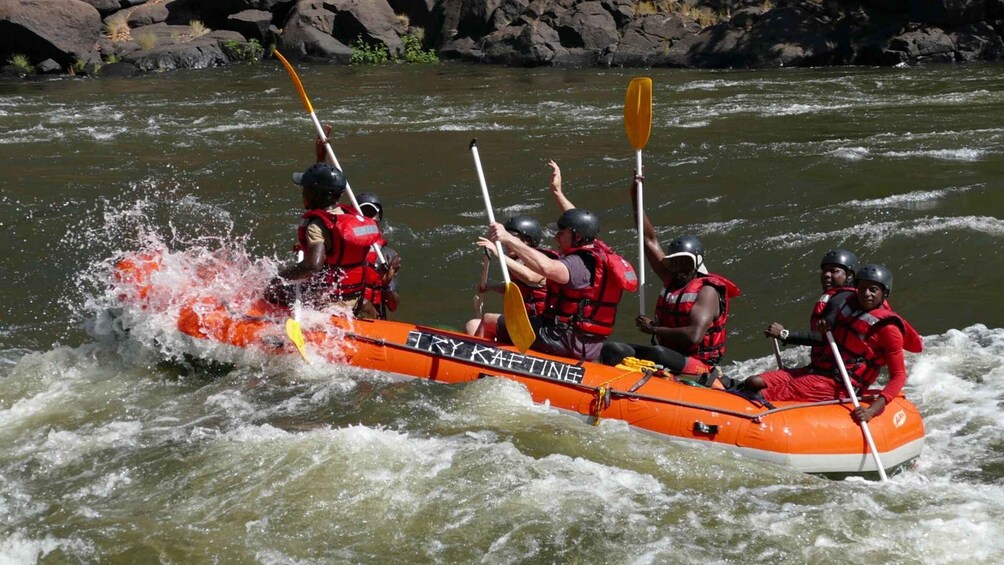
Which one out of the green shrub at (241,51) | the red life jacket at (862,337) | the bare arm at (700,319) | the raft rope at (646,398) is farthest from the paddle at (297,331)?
the green shrub at (241,51)

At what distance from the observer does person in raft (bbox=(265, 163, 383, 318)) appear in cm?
691

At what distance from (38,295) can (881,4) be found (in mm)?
21443

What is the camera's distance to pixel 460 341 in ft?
22.7

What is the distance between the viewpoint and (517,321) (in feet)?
21.5

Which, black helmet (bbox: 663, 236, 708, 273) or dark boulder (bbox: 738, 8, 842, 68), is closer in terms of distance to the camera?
black helmet (bbox: 663, 236, 708, 273)

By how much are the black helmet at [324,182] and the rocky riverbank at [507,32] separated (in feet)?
61.7

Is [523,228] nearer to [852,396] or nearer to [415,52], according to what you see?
[852,396]

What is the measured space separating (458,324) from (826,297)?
342 cm

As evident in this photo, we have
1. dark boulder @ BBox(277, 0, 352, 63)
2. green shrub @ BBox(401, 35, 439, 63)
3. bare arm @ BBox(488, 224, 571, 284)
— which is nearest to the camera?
bare arm @ BBox(488, 224, 571, 284)

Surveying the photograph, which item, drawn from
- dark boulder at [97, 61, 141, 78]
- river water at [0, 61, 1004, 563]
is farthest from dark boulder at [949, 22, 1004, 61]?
dark boulder at [97, 61, 141, 78]

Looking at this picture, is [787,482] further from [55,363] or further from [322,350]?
[55,363]

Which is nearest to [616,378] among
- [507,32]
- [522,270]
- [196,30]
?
[522,270]

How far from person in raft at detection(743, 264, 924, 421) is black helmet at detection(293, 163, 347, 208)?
9.36ft

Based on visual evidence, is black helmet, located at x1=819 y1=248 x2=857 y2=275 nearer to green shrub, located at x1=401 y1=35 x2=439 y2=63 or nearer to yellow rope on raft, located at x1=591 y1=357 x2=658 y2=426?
yellow rope on raft, located at x1=591 y1=357 x2=658 y2=426
